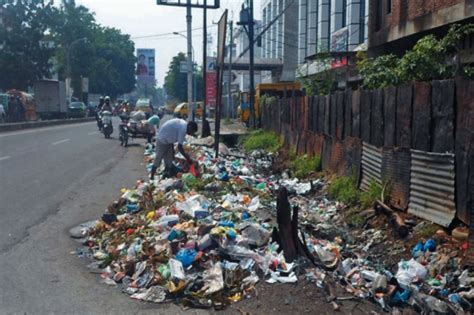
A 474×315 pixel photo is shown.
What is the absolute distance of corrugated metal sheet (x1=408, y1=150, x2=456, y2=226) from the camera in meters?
6.69

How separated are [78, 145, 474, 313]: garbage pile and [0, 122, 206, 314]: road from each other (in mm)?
307

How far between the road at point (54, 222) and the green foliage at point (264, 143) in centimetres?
421

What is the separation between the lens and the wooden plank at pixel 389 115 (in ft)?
28.1

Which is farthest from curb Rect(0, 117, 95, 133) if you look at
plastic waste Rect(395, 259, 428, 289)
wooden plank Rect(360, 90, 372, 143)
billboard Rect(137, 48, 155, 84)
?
billboard Rect(137, 48, 155, 84)

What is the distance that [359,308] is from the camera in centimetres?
509

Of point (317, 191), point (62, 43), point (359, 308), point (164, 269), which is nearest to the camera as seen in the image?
point (359, 308)

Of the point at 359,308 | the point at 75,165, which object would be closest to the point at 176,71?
the point at 75,165

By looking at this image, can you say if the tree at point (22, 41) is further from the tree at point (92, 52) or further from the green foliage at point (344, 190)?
the green foliage at point (344, 190)

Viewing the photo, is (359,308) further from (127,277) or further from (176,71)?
(176,71)

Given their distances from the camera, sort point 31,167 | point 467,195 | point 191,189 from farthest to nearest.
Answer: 1. point 31,167
2. point 191,189
3. point 467,195

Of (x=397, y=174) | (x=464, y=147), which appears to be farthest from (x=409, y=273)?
(x=397, y=174)

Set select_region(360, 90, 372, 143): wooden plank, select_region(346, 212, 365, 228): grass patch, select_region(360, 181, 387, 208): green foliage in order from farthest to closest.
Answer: select_region(360, 90, 372, 143): wooden plank, select_region(360, 181, 387, 208): green foliage, select_region(346, 212, 365, 228): grass patch

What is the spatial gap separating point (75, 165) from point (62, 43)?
57.6 meters

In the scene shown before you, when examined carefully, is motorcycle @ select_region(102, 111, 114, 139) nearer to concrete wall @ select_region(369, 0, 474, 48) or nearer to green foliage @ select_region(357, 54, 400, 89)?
concrete wall @ select_region(369, 0, 474, 48)
